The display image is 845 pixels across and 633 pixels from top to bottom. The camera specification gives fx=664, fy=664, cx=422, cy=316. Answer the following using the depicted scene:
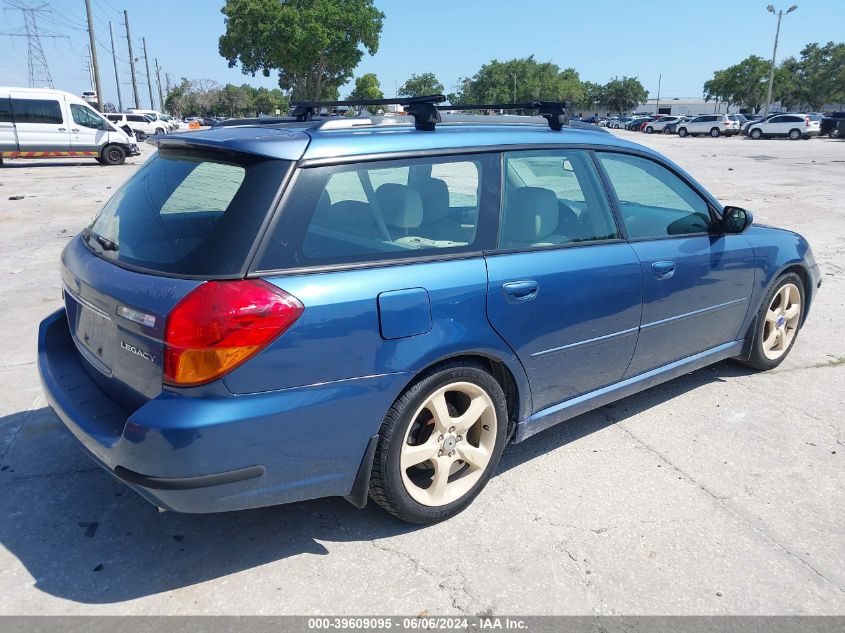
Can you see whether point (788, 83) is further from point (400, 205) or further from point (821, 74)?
point (400, 205)

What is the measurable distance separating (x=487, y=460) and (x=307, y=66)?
65046 millimetres

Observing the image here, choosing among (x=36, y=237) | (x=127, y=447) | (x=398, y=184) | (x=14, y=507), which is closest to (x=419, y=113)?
(x=398, y=184)

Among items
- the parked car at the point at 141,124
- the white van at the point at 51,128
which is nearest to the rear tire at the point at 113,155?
the white van at the point at 51,128

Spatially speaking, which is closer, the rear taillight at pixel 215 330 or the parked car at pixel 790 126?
the rear taillight at pixel 215 330

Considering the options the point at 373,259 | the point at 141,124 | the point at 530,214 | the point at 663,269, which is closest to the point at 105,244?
the point at 373,259

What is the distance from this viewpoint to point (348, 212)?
2.66 meters

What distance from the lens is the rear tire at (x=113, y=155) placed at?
74.2 ft

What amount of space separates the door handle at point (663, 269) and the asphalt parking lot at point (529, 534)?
3.00ft

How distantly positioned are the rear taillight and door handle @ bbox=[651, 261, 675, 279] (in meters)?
2.16

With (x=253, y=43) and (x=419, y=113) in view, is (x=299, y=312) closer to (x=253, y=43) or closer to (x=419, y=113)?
(x=419, y=113)

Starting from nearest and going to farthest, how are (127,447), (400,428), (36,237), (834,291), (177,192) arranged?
(127,447), (400,428), (177,192), (834,291), (36,237)

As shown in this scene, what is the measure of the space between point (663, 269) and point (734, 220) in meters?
0.78

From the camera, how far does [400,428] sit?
265 centimetres

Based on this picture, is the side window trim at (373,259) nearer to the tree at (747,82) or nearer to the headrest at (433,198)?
the headrest at (433,198)
